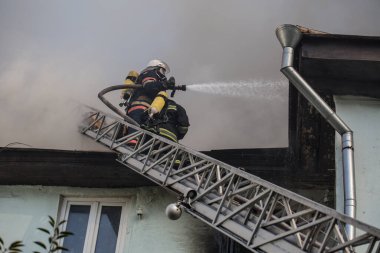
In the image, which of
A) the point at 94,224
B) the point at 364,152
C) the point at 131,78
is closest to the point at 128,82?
the point at 131,78

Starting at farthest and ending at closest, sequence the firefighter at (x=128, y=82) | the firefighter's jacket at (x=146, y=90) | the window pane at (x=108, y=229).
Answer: the firefighter at (x=128, y=82) → the firefighter's jacket at (x=146, y=90) → the window pane at (x=108, y=229)

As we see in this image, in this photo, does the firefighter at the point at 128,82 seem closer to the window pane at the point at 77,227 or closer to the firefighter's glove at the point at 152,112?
the firefighter's glove at the point at 152,112

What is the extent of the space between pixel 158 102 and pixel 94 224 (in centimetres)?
198

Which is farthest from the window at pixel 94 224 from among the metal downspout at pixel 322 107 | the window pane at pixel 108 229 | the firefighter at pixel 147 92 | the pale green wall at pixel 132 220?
the metal downspout at pixel 322 107

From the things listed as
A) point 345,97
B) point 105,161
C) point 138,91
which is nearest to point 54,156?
point 105,161

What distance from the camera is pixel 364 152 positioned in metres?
6.60

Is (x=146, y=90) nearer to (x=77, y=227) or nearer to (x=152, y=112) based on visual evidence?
(x=152, y=112)

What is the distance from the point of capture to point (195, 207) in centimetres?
642

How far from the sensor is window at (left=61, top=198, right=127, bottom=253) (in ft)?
25.7

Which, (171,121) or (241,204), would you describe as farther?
(171,121)

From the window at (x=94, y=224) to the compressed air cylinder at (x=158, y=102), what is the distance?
1359mm

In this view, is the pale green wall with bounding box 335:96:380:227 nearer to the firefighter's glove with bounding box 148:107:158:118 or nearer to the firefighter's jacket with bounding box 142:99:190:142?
the firefighter's jacket with bounding box 142:99:190:142

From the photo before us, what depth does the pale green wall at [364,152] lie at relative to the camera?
621 centimetres

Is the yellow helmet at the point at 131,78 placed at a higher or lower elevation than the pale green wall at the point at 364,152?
higher
